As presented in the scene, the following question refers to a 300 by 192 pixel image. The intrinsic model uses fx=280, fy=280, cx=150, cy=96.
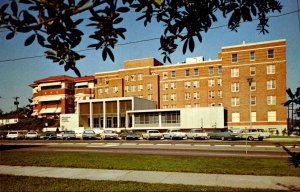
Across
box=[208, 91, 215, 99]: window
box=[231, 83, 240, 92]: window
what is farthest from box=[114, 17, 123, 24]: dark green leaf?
box=[208, 91, 215, 99]: window

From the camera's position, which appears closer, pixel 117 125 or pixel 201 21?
pixel 201 21

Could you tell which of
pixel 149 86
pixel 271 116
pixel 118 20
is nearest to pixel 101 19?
pixel 118 20

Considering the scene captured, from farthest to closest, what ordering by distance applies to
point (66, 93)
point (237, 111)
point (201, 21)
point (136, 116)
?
point (66, 93)
point (136, 116)
point (237, 111)
point (201, 21)

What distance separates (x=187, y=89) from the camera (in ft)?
226

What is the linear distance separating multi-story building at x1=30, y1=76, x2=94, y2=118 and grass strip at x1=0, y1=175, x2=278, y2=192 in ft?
233

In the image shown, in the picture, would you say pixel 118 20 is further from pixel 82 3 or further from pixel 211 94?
pixel 211 94

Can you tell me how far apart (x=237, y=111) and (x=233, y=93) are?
3.90m

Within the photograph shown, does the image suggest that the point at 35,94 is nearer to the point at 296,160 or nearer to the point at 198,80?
the point at 198,80

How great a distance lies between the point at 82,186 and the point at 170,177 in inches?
134

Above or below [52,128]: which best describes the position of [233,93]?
above

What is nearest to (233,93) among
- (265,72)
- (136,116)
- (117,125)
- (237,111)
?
(237,111)

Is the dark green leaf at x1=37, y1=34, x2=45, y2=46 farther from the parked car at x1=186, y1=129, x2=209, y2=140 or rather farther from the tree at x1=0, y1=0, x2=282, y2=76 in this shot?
the parked car at x1=186, y1=129, x2=209, y2=140

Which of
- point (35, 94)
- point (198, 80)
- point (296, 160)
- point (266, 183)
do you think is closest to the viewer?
point (296, 160)

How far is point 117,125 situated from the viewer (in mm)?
64812
